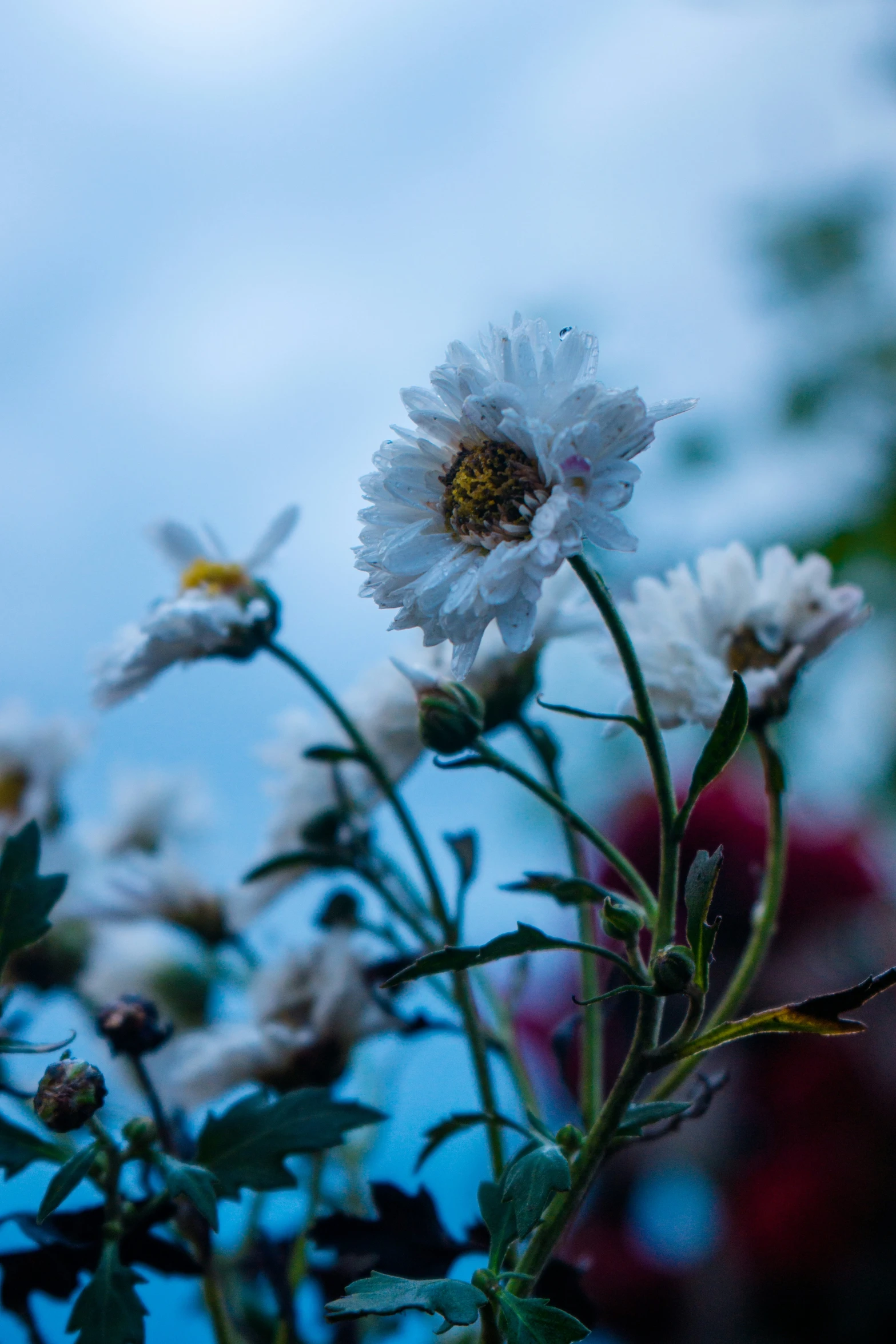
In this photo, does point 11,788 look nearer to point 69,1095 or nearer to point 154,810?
point 154,810

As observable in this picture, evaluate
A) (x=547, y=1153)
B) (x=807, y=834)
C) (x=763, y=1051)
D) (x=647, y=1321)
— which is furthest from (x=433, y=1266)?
(x=807, y=834)

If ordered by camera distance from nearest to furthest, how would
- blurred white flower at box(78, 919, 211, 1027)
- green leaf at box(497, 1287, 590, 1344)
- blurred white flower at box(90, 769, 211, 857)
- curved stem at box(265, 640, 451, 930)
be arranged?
green leaf at box(497, 1287, 590, 1344)
curved stem at box(265, 640, 451, 930)
blurred white flower at box(78, 919, 211, 1027)
blurred white flower at box(90, 769, 211, 857)

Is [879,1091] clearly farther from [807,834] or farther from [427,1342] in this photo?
[427,1342]

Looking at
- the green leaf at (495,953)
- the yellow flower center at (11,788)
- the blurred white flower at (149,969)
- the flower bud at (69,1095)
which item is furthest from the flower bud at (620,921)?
the yellow flower center at (11,788)

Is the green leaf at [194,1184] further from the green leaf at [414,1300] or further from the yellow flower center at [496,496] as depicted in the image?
the yellow flower center at [496,496]

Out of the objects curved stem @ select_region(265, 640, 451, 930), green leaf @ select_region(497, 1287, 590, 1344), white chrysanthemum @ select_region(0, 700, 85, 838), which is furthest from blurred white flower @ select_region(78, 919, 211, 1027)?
green leaf @ select_region(497, 1287, 590, 1344)

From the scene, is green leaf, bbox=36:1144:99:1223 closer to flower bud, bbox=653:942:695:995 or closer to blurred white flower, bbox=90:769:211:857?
flower bud, bbox=653:942:695:995
